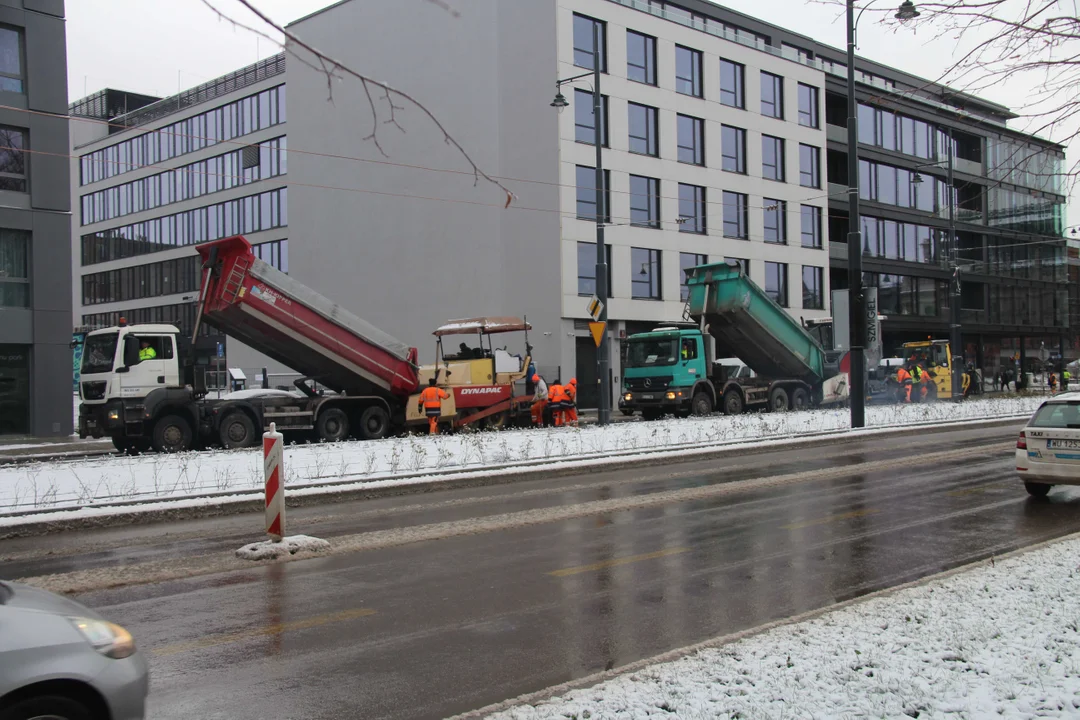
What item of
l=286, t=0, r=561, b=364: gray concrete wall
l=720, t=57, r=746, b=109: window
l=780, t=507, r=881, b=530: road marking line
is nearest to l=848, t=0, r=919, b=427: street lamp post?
l=780, t=507, r=881, b=530: road marking line

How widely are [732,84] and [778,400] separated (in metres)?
21.2

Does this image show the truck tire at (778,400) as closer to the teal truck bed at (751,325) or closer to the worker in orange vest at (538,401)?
the teal truck bed at (751,325)

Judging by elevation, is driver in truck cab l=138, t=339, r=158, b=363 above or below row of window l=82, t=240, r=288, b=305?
below

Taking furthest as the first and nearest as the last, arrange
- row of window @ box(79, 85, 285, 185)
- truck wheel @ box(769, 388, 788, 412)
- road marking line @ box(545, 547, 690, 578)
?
row of window @ box(79, 85, 285, 185) → truck wheel @ box(769, 388, 788, 412) → road marking line @ box(545, 547, 690, 578)

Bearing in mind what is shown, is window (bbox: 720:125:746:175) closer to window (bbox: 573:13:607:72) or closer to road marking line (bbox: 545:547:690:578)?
window (bbox: 573:13:607:72)

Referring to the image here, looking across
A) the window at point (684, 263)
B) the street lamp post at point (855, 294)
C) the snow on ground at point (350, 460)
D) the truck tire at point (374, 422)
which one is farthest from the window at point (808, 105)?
the truck tire at point (374, 422)

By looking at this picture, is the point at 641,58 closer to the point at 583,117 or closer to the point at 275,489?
the point at 583,117

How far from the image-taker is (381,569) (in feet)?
27.5

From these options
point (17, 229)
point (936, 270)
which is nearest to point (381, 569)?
point (17, 229)

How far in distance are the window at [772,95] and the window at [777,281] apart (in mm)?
7872

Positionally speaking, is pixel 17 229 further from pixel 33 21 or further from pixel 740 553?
pixel 740 553

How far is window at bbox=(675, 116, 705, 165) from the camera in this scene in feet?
145

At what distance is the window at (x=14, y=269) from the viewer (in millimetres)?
27906

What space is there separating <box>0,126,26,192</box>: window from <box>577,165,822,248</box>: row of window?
20.8m
